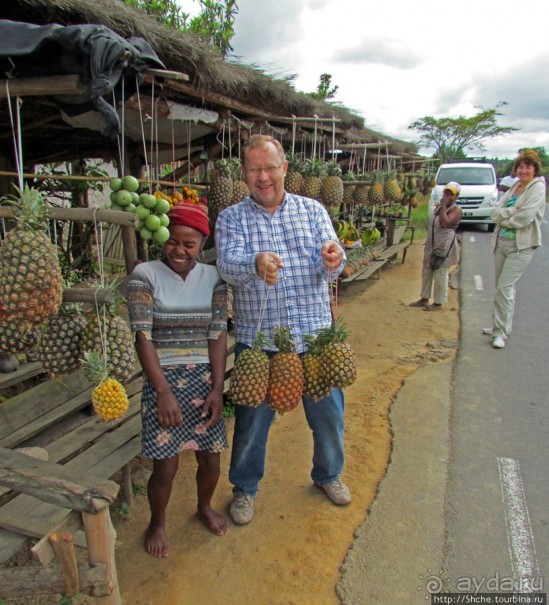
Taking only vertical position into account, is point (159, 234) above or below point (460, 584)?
above

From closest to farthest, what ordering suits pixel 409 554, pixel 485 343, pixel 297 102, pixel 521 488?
pixel 409 554 → pixel 521 488 → pixel 297 102 → pixel 485 343

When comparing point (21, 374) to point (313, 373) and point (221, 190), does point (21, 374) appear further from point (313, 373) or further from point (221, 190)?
point (221, 190)

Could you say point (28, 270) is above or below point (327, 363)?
above

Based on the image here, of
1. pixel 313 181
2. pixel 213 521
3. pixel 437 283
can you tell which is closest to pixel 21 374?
pixel 213 521

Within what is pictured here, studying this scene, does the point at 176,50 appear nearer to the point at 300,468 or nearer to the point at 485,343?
the point at 300,468

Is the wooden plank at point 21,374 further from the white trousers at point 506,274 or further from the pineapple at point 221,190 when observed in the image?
the white trousers at point 506,274

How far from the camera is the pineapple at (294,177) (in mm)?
5410

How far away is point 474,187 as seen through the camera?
1644 cm

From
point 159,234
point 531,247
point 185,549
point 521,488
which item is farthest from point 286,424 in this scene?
point 531,247

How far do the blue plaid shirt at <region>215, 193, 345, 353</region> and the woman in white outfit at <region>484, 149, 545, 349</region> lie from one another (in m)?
3.78

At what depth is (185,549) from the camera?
2729mm

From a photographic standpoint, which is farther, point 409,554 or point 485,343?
point 485,343

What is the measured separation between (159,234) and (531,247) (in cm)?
482

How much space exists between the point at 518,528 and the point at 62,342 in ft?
9.61
